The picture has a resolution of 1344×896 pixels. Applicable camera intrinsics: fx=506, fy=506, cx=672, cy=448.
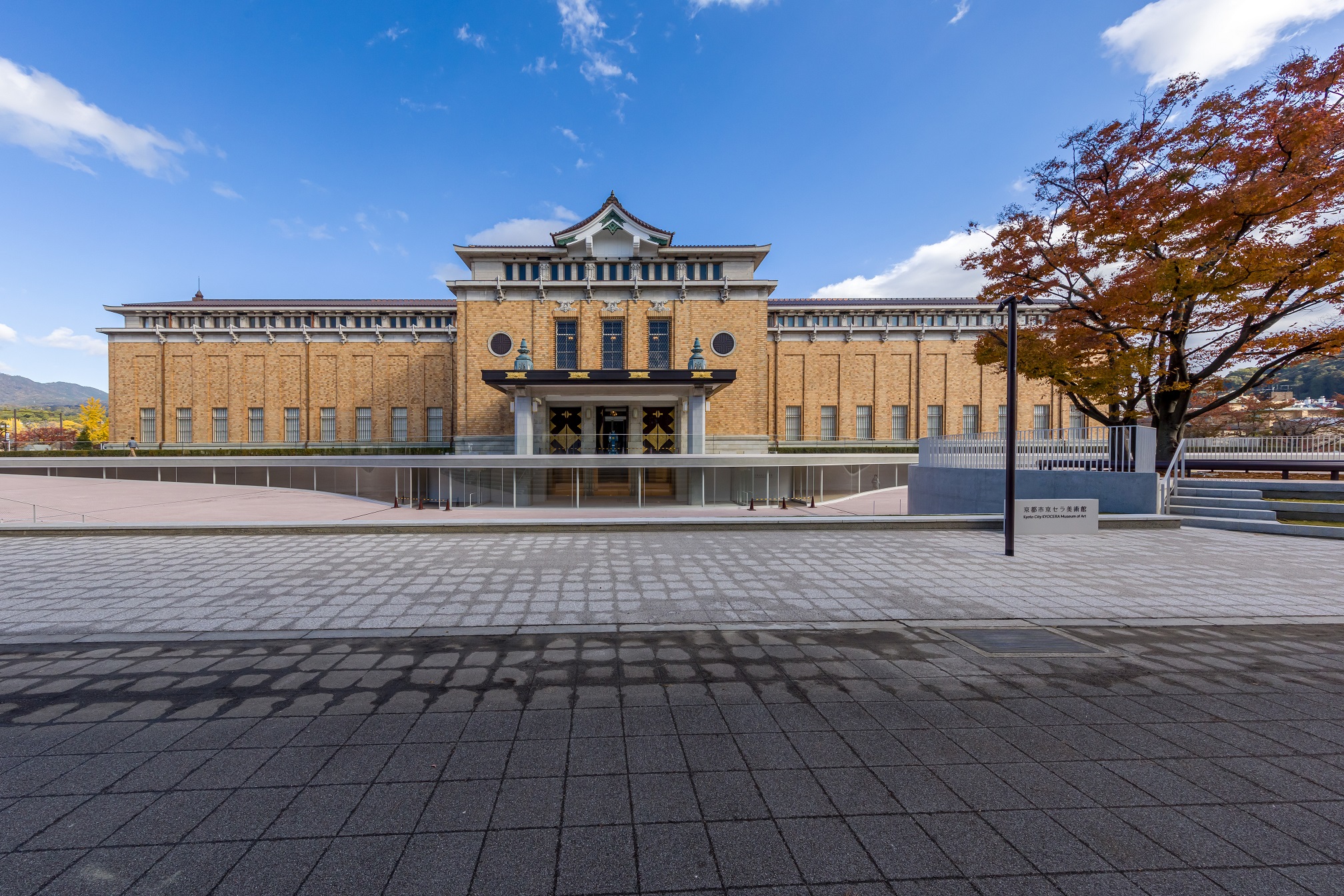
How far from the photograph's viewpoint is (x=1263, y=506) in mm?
13094

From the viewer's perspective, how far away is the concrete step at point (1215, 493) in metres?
13.8

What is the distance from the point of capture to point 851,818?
314 cm

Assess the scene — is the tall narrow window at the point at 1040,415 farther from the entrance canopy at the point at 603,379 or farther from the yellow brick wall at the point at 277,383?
the yellow brick wall at the point at 277,383

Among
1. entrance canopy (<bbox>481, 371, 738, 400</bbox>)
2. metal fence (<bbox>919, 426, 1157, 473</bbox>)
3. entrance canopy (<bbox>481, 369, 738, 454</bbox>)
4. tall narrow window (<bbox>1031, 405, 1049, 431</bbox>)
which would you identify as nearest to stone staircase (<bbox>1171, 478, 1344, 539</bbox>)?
metal fence (<bbox>919, 426, 1157, 473</bbox>)

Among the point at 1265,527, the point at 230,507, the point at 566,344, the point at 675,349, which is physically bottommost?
the point at 230,507

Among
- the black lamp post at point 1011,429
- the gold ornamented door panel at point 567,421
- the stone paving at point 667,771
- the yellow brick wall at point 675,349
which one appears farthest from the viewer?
the yellow brick wall at point 675,349

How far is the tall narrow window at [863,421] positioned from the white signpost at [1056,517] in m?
26.5

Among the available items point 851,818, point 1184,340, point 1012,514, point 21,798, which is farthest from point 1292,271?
point 21,798

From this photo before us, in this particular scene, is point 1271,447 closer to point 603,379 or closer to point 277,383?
point 603,379

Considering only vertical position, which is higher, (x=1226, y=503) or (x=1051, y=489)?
(x=1051, y=489)

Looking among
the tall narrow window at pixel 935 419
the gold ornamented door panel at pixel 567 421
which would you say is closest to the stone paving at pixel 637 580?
the gold ornamented door panel at pixel 567 421

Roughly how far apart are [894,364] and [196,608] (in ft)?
131

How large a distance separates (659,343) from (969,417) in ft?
80.9

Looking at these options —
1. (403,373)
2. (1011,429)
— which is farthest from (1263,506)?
(403,373)
